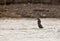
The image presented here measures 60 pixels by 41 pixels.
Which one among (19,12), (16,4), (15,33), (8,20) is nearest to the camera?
(15,33)

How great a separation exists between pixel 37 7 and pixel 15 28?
78 centimetres

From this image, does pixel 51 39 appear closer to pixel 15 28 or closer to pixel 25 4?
pixel 15 28

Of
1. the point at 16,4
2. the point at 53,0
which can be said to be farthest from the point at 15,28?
the point at 53,0

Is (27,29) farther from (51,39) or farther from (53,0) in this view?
(53,0)

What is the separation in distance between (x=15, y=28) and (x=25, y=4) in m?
0.86

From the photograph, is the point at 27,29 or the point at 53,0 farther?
the point at 53,0

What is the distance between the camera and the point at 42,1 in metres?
3.03

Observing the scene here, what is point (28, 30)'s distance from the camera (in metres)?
2.08

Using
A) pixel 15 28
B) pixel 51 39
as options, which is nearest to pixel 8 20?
pixel 15 28

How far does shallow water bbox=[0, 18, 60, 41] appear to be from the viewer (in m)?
1.84

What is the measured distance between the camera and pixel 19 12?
277 cm

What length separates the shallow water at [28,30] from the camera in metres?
1.84

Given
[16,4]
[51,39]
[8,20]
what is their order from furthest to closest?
[16,4] < [8,20] < [51,39]

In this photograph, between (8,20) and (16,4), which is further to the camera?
(16,4)
